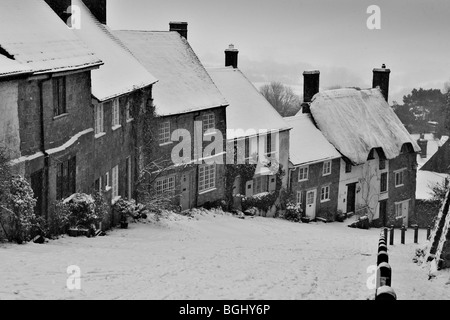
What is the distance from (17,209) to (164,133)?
16091mm

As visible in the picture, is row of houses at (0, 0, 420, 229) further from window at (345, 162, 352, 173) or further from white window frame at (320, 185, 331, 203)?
window at (345, 162, 352, 173)

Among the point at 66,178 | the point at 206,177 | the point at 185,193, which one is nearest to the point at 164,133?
the point at 185,193

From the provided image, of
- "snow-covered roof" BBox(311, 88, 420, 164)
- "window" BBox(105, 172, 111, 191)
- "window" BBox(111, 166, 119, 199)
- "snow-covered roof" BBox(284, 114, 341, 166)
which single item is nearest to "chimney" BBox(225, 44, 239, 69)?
"snow-covered roof" BBox(284, 114, 341, 166)

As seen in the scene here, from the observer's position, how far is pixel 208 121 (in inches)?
1454

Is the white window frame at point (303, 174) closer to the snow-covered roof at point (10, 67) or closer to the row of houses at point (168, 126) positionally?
the row of houses at point (168, 126)

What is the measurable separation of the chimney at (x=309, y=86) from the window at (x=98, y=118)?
78.0 ft

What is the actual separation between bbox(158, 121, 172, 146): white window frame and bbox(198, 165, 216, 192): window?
116 inches

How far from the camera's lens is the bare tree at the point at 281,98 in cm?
11388

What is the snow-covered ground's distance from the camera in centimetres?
1339

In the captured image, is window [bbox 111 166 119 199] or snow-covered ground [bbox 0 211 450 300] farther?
window [bbox 111 166 119 199]

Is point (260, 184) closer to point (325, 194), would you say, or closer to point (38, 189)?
point (325, 194)

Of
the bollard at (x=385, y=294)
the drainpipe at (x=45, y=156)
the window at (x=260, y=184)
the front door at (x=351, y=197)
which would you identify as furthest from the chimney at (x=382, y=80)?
the bollard at (x=385, y=294)
